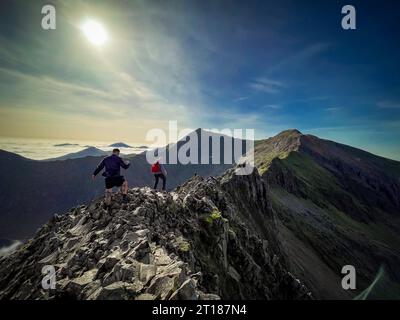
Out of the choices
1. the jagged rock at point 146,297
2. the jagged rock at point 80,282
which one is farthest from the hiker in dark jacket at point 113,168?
the jagged rock at point 146,297

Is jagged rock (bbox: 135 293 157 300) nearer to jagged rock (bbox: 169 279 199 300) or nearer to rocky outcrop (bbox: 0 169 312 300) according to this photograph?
rocky outcrop (bbox: 0 169 312 300)

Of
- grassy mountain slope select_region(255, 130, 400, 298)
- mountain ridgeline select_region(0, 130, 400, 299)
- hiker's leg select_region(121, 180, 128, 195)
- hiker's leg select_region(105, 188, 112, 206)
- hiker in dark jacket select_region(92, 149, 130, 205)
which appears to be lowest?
grassy mountain slope select_region(255, 130, 400, 298)

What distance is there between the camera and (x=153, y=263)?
1105 cm

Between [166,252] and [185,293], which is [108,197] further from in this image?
[185,293]

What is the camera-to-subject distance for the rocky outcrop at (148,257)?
961 centimetres

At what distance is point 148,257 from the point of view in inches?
454

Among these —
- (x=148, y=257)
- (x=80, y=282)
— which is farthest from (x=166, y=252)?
(x=80, y=282)

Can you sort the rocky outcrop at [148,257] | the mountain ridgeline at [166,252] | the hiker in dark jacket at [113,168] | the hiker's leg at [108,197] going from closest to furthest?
1. the rocky outcrop at [148,257]
2. the mountain ridgeline at [166,252]
3. the hiker in dark jacket at [113,168]
4. the hiker's leg at [108,197]

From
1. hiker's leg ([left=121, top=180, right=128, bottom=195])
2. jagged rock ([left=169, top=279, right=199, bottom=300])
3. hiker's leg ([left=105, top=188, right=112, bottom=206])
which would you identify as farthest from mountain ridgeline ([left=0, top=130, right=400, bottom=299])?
hiker's leg ([left=121, top=180, right=128, bottom=195])

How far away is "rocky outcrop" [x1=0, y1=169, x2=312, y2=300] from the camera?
378 inches

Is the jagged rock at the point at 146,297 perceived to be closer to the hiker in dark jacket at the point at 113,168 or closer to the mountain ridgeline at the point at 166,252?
the mountain ridgeline at the point at 166,252
